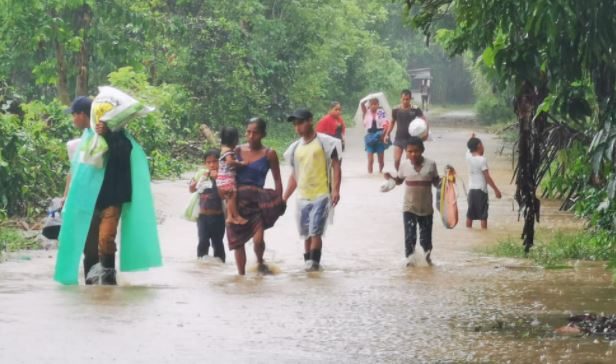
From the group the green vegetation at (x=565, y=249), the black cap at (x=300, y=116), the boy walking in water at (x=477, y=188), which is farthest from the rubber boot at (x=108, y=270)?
the boy walking in water at (x=477, y=188)

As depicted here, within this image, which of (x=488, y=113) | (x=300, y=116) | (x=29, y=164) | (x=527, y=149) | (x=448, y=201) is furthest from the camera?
(x=488, y=113)

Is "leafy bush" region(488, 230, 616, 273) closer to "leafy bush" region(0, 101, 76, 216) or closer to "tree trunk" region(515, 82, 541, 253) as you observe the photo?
"tree trunk" region(515, 82, 541, 253)

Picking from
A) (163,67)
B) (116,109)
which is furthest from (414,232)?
(163,67)

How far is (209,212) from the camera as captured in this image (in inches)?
529

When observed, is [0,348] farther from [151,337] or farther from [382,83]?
[382,83]

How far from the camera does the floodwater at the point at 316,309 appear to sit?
25.4ft

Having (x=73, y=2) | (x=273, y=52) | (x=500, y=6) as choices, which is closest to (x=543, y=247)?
(x=500, y=6)

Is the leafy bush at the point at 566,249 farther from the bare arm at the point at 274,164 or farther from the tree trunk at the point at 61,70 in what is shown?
the tree trunk at the point at 61,70

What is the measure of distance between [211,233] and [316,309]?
12.9 feet

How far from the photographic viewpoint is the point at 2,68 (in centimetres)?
2602

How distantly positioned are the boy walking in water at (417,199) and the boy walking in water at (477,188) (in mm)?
3393

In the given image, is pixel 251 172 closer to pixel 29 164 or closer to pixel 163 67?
pixel 29 164

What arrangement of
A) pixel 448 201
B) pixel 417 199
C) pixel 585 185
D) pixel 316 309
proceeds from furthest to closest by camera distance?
pixel 448 201 < pixel 585 185 < pixel 417 199 < pixel 316 309

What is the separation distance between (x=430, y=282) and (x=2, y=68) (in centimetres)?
1633
